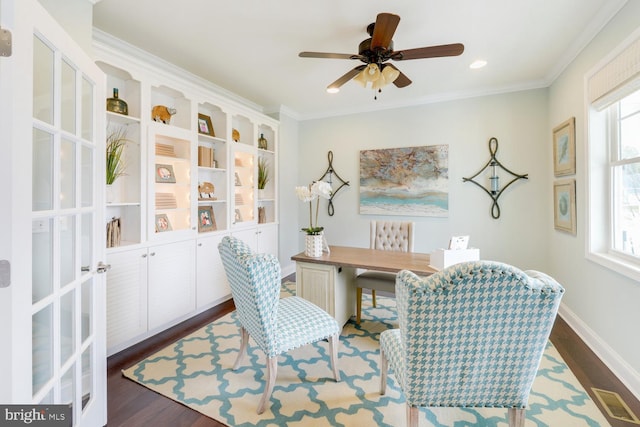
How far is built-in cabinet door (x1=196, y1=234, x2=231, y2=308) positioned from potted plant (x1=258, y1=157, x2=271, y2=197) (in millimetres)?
1073

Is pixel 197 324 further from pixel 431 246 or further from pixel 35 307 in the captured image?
pixel 431 246

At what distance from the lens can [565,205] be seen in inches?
110

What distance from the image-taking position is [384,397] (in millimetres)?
1746

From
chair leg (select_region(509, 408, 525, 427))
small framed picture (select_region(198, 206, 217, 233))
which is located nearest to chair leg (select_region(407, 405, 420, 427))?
chair leg (select_region(509, 408, 525, 427))

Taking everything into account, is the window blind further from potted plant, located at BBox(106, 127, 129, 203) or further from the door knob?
potted plant, located at BBox(106, 127, 129, 203)

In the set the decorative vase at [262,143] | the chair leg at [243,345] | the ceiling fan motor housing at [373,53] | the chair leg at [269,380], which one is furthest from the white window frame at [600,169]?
the decorative vase at [262,143]

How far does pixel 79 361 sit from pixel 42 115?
1.08m

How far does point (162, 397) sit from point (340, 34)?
116 inches

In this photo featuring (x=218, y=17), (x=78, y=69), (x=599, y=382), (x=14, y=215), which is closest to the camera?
(x=14, y=215)

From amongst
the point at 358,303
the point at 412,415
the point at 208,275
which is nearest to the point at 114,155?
the point at 208,275

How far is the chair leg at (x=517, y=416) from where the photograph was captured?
1275 millimetres

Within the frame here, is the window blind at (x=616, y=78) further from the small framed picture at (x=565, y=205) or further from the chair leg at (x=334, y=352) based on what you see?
the chair leg at (x=334, y=352)

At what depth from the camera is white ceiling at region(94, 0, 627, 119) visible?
2.00 meters

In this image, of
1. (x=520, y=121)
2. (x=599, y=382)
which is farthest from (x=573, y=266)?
(x=520, y=121)
